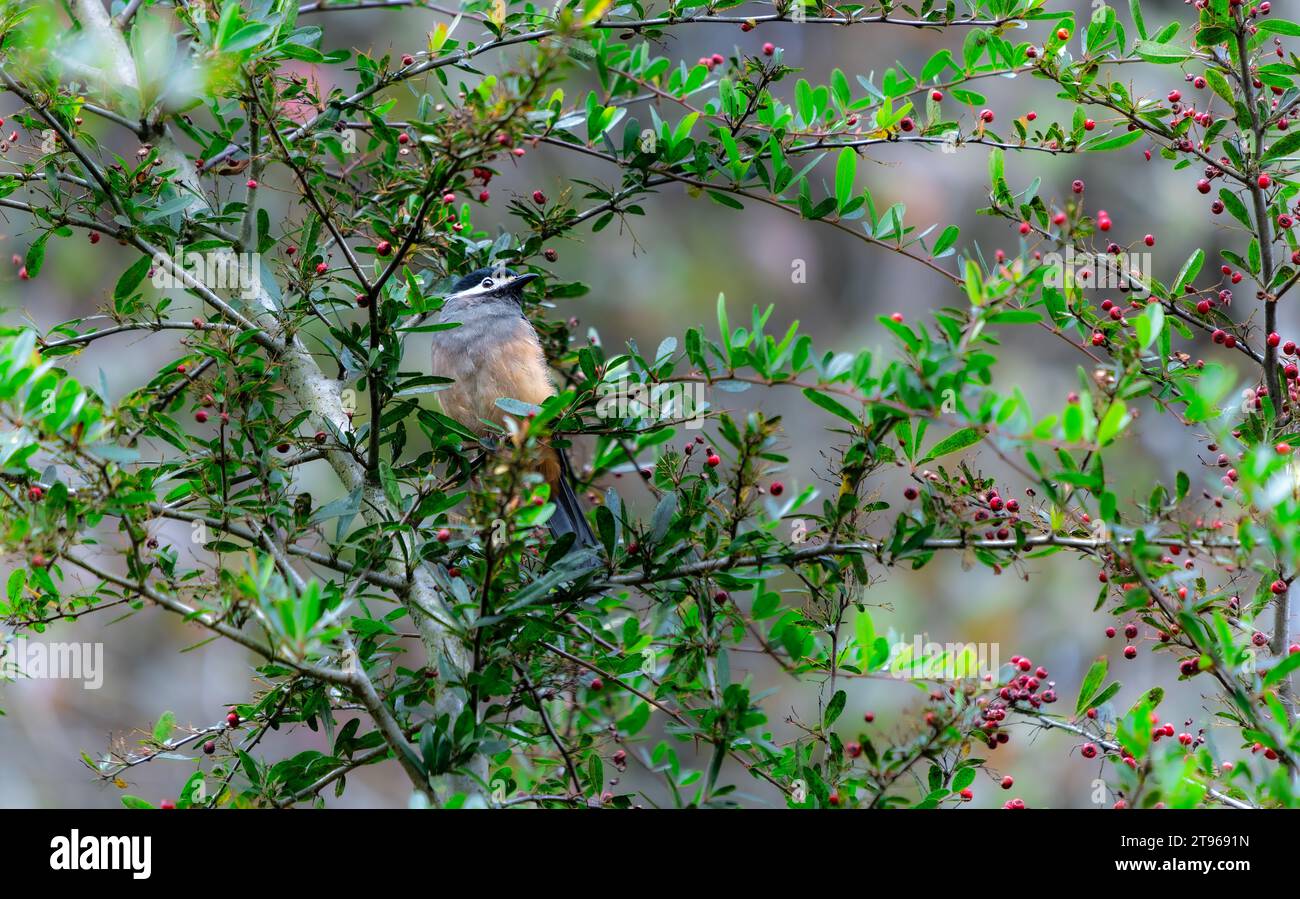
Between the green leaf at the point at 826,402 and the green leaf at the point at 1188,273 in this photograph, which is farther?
the green leaf at the point at 1188,273

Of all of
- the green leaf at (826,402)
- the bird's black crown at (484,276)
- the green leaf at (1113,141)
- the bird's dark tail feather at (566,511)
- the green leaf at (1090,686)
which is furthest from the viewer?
the bird's black crown at (484,276)

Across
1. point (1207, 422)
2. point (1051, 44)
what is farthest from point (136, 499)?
point (1051, 44)

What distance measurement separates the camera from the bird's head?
4.70 meters

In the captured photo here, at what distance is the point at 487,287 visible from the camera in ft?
16.4

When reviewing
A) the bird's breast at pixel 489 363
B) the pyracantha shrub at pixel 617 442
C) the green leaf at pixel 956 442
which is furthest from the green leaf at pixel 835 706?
the bird's breast at pixel 489 363

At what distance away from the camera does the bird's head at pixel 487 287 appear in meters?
4.70

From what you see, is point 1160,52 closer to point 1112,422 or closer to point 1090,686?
point 1112,422

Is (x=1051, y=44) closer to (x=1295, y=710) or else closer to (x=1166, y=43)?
(x=1166, y=43)

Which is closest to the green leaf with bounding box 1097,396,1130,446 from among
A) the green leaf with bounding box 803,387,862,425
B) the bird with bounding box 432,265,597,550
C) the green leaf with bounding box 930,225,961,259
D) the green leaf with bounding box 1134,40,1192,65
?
the green leaf with bounding box 803,387,862,425

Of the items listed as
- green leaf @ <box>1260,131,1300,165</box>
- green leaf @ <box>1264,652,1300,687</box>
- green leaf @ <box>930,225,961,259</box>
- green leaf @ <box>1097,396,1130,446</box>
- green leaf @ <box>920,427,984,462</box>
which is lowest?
green leaf @ <box>1264,652,1300,687</box>

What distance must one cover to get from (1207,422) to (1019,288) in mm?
505

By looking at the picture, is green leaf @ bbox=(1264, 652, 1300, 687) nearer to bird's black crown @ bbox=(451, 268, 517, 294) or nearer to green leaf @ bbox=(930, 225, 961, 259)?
green leaf @ bbox=(930, 225, 961, 259)

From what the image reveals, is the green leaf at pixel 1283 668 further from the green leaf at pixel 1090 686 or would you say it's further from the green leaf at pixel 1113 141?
the green leaf at pixel 1113 141

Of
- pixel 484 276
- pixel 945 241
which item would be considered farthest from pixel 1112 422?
pixel 484 276
